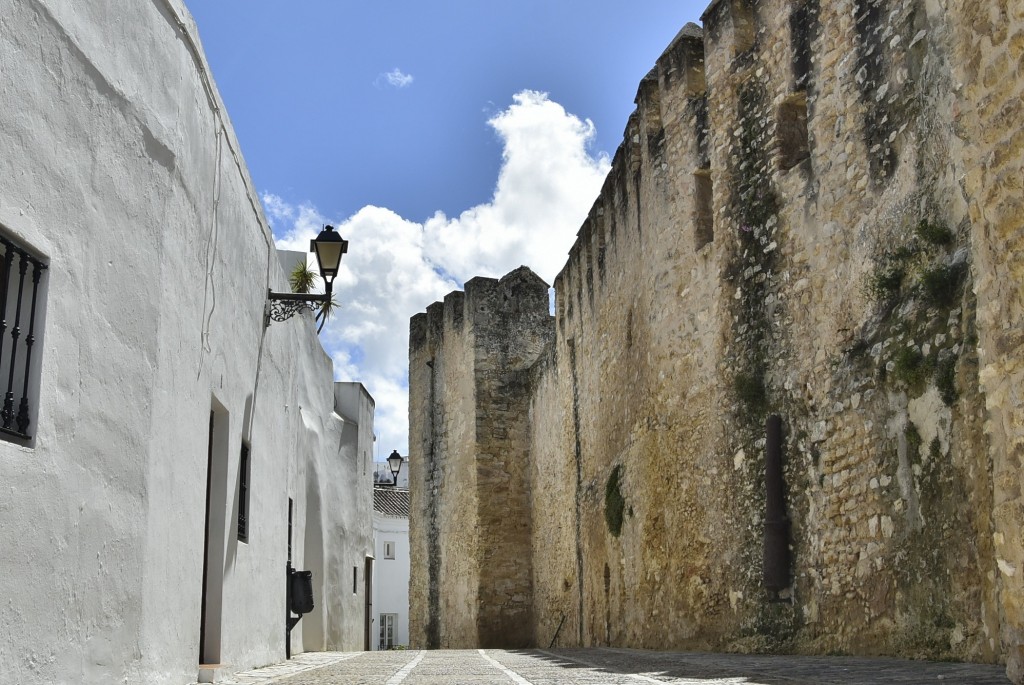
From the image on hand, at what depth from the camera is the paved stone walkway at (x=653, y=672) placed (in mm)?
5336

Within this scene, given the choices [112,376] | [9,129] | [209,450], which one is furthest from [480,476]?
[9,129]

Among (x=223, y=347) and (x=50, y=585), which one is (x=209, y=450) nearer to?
(x=223, y=347)

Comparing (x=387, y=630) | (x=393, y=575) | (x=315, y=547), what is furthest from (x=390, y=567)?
(x=315, y=547)

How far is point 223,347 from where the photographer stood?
24.5ft

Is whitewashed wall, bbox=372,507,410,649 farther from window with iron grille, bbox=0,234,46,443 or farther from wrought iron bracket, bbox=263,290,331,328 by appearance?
window with iron grille, bbox=0,234,46,443

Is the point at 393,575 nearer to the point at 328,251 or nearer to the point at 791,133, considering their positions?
the point at 328,251

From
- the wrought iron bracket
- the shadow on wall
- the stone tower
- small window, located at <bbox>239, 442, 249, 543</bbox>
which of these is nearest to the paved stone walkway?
small window, located at <bbox>239, 442, 249, 543</bbox>

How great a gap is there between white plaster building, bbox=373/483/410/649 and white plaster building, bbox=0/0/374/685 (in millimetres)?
30668

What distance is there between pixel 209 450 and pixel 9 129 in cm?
392

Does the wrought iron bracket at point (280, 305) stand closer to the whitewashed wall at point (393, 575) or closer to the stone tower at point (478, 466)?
the stone tower at point (478, 466)

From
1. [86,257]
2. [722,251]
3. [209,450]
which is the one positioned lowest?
[209,450]

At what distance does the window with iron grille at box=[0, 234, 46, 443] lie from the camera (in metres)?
3.94

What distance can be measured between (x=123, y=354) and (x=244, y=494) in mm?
3655

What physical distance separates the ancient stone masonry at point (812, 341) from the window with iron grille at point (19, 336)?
3.98 m
